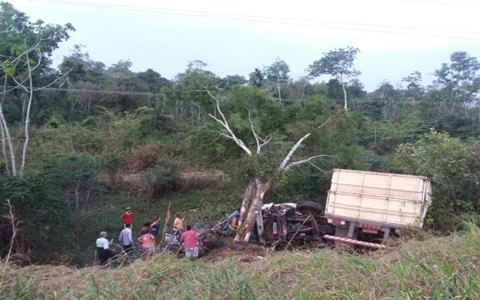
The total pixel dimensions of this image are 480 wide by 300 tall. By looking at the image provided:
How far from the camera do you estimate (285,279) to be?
4668 millimetres

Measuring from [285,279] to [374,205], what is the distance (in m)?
7.77

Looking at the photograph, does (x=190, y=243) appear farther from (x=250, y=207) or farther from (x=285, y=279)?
(x=285, y=279)

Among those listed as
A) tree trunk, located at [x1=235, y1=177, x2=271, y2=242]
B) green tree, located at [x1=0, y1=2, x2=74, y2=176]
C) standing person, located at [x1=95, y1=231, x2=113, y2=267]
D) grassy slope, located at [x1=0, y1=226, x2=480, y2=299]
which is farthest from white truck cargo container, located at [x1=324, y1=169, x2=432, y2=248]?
green tree, located at [x1=0, y1=2, x2=74, y2=176]

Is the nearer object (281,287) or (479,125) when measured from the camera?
(281,287)

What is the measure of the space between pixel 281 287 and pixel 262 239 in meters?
9.16

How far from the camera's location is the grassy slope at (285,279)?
11.7 feet

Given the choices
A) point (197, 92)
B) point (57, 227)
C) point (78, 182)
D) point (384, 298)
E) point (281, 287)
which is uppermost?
point (197, 92)

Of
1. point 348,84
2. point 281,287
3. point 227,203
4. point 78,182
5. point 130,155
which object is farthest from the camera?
point 348,84

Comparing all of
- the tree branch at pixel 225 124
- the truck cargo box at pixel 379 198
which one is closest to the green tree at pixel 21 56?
the tree branch at pixel 225 124

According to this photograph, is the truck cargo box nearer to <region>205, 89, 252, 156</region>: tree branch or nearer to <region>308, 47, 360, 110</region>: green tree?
<region>205, 89, 252, 156</region>: tree branch

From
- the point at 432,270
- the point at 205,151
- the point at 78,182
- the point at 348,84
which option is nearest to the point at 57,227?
the point at 78,182

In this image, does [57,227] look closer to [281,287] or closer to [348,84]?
[281,287]

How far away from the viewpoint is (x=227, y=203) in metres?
18.6

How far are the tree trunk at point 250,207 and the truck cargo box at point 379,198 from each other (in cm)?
188
